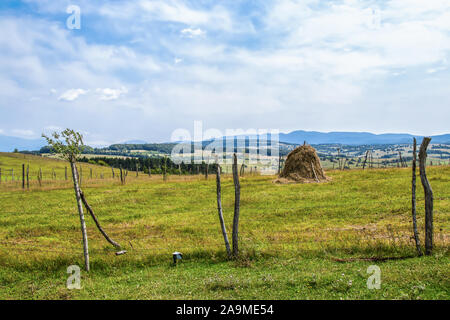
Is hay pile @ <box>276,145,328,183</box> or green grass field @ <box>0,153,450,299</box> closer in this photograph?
green grass field @ <box>0,153,450,299</box>

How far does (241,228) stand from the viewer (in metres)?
14.3

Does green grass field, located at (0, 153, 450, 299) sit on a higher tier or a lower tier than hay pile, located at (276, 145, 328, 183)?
lower

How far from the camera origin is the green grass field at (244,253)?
6.93 m

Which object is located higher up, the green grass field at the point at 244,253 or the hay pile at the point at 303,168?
the hay pile at the point at 303,168

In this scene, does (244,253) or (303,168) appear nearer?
(244,253)

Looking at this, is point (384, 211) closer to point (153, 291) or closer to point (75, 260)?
point (153, 291)

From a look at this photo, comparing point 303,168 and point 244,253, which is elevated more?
point 303,168

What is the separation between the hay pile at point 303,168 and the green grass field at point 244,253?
10617 millimetres

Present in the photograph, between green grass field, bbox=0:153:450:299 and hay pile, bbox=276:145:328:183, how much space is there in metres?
10.6

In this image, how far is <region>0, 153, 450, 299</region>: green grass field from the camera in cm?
693

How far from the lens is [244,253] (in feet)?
31.1

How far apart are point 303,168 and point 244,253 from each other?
23.7m
